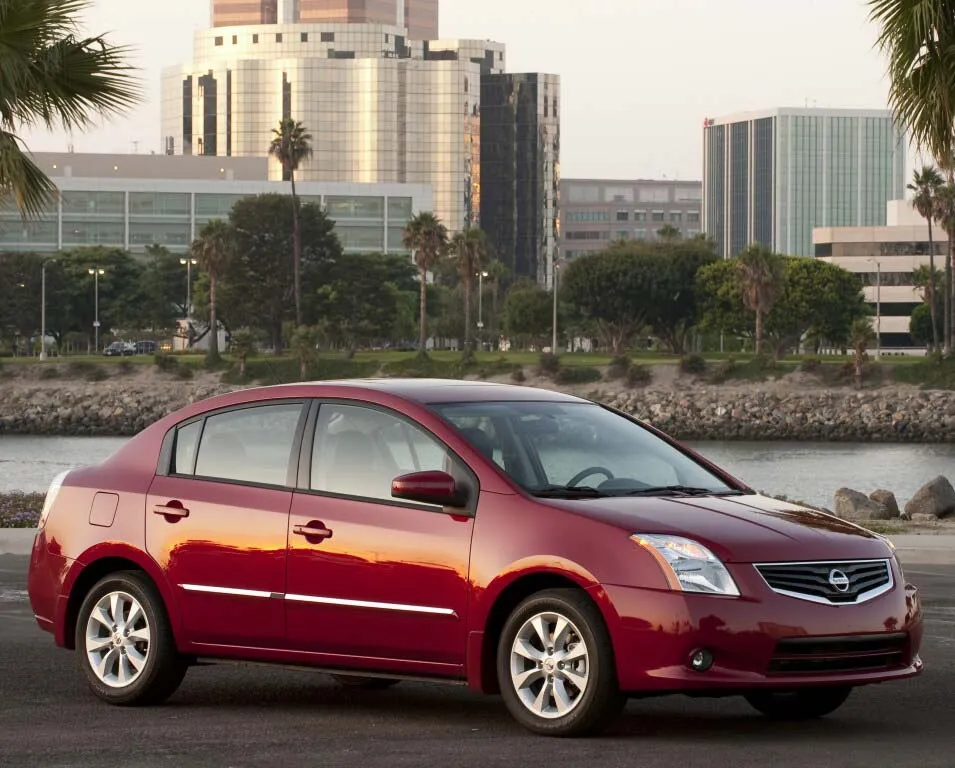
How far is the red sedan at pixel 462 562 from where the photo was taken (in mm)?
7551

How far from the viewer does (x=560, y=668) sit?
7680mm

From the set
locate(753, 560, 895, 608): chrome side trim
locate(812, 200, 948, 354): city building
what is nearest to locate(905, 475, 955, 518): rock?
locate(753, 560, 895, 608): chrome side trim

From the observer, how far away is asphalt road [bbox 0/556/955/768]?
7.40 m

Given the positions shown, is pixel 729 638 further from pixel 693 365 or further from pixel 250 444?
pixel 693 365

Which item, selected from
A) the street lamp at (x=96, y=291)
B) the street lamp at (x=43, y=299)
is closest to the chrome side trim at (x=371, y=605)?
the street lamp at (x=43, y=299)

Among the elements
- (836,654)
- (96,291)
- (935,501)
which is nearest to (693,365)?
(96,291)

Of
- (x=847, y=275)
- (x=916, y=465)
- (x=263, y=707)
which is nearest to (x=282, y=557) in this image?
(x=263, y=707)

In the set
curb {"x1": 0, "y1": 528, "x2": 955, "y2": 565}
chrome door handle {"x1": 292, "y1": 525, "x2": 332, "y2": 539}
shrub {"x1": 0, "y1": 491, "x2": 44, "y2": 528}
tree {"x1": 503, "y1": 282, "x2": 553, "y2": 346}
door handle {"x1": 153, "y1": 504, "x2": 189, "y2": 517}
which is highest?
tree {"x1": 503, "y1": 282, "x2": 553, "y2": 346}

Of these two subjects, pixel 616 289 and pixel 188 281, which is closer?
pixel 616 289

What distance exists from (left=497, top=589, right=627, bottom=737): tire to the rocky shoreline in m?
83.1

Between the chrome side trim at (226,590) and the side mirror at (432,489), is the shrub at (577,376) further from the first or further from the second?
the side mirror at (432,489)

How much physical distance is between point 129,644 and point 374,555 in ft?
4.82

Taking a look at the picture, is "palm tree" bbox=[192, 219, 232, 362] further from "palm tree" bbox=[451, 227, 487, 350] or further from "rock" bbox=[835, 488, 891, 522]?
"rock" bbox=[835, 488, 891, 522]

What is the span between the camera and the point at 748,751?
7547 millimetres
